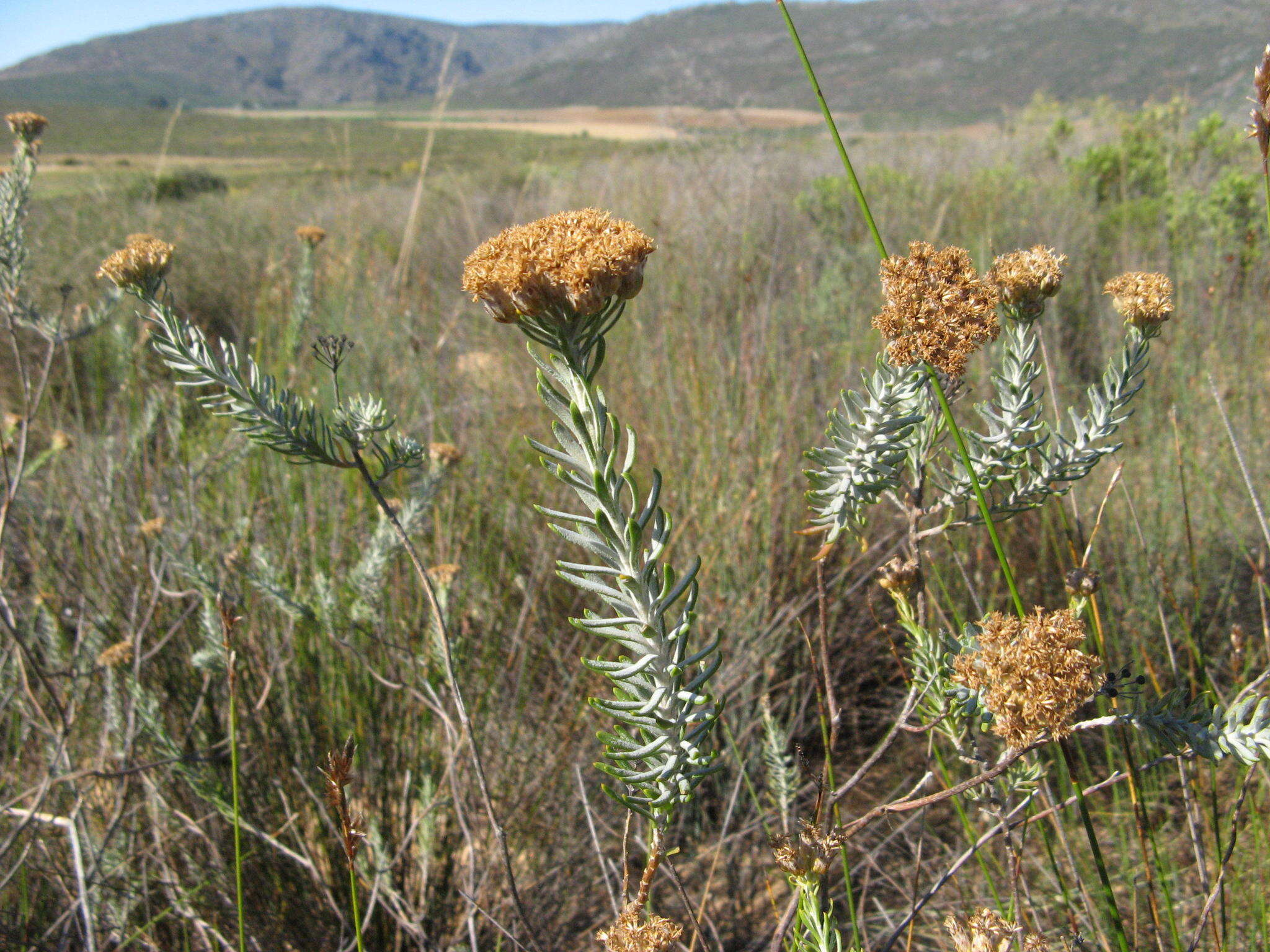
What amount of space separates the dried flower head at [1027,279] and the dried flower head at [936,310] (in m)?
0.06

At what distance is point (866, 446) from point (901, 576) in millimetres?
243

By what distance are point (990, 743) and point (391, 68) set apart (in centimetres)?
23353

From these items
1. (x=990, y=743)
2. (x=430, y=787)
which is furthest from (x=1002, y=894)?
(x=430, y=787)

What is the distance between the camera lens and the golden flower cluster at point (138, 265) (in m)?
1.09

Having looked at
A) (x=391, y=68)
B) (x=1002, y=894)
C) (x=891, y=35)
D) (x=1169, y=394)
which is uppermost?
(x=391, y=68)

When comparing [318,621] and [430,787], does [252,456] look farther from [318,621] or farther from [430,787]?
[430,787]

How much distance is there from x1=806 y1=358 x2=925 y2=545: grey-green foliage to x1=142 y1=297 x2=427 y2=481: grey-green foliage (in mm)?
578

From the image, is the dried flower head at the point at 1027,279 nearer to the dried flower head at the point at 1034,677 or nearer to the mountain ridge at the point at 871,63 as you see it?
the dried flower head at the point at 1034,677

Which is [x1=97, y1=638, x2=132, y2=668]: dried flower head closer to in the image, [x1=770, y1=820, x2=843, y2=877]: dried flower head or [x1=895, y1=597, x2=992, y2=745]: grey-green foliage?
[x1=770, y1=820, x2=843, y2=877]: dried flower head

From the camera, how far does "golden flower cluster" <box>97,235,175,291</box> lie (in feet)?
3.56

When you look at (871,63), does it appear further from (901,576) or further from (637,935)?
(637,935)

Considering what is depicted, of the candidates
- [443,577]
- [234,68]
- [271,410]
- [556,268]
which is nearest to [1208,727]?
[556,268]

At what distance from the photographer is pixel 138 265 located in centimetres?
111

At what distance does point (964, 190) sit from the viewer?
6590 millimetres
